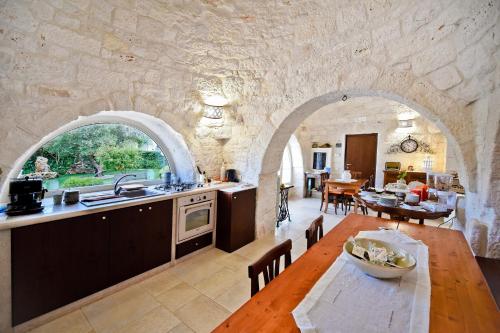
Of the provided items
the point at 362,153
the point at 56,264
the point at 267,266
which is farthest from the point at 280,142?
the point at 362,153

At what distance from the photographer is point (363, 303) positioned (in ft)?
2.77

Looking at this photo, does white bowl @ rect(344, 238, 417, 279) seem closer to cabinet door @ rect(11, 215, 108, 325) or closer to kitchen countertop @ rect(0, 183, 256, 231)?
kitchen countertop @ rect(0, 183, 256, 231)

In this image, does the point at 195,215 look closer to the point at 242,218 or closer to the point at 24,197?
the point at 242,218

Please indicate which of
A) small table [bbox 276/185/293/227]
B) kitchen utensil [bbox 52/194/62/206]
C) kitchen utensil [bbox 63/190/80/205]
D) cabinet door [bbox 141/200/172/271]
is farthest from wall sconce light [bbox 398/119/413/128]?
kitchen utensil [bbox 52/194/62/206]

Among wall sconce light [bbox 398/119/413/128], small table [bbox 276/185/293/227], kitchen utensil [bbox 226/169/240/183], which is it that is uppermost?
wall sconce light [bbox 398/119/413/128]

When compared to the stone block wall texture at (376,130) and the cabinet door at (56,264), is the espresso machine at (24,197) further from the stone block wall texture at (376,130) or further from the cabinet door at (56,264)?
the stone block wall texture at (376,130)

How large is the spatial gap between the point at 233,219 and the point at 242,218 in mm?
188

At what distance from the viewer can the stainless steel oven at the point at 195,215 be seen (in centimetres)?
246

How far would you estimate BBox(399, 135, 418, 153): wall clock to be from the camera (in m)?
5.24

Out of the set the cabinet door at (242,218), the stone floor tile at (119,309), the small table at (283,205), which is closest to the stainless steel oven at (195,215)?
the cabinet door at (242,218)

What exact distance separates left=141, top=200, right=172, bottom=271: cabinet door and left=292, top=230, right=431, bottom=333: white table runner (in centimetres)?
180

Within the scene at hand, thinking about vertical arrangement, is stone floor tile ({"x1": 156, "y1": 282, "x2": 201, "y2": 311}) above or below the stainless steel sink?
below

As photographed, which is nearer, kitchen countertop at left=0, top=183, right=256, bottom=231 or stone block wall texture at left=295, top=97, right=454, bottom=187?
kitchen countertop at left=0, top=183, right=256, bottom=231

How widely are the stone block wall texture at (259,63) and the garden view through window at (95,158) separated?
494 millimetres
